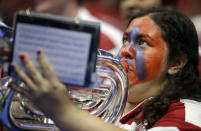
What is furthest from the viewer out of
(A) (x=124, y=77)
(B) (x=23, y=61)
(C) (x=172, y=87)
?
(C) (x=172, y=87)

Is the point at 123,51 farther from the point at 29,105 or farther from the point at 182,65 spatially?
the point at 29,105

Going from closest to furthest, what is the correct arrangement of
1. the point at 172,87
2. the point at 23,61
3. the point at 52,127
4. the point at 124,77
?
1. the point at 23,61
2. the point at 52,127
3. the point at 124,77
4. the point at 172,87

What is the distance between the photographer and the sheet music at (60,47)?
0.99 m

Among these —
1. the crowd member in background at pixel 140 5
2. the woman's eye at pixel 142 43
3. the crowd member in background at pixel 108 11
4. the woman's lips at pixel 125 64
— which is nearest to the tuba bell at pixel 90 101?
the woman's lips at pixel 125 64

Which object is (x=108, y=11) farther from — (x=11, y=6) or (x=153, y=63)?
(x=153, y=63)

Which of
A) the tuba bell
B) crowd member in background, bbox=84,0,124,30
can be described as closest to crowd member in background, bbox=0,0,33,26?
the tuba bell

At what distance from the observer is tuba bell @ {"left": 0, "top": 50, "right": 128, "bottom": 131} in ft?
3.66

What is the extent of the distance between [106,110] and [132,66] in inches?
9.8

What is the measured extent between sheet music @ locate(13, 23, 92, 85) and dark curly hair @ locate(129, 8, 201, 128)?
0.54 m

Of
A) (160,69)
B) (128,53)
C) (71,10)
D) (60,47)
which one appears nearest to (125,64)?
(128,53)

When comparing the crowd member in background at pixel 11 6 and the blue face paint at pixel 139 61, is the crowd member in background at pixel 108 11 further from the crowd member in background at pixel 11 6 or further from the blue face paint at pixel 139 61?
the blue face paint at pixel 139 61

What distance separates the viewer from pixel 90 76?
1016mm

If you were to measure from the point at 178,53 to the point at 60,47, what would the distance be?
70 centimetres

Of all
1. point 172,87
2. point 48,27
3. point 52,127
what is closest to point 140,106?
point 172,87
